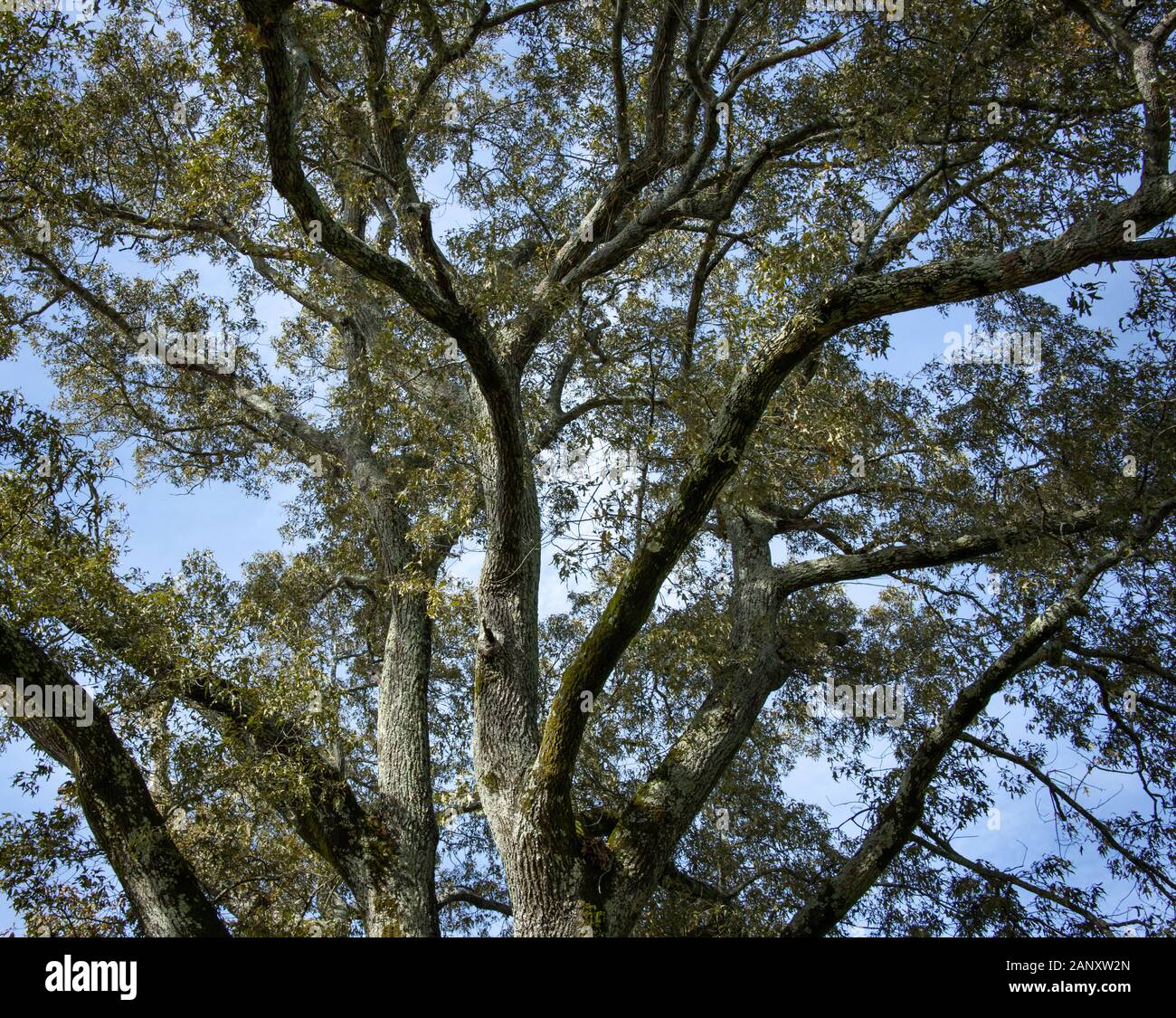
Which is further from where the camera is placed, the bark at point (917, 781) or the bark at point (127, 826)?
the bark at point (917, 781)

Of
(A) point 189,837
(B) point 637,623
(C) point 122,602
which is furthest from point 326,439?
(B) point 637,623

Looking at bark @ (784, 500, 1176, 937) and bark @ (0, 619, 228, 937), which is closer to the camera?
bark @ (0, 619, 228, 937)

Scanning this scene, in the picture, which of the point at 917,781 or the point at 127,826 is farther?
the point at 917,781

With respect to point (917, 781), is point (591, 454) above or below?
above

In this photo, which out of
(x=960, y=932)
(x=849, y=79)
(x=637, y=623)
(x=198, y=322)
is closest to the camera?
(x=637, y=623)

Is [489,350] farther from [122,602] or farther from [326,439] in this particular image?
[326,439]

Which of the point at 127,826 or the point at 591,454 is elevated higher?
the point at 591,454

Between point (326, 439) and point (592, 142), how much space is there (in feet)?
14.0

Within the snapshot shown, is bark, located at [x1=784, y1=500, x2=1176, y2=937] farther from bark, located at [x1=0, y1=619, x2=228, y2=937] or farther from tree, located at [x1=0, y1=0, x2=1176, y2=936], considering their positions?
bark, located at [x1=0, y1=619, x2=228, y2=937]

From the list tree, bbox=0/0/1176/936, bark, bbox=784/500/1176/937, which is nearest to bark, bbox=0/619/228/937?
tree, bbox=0/0/1176/936

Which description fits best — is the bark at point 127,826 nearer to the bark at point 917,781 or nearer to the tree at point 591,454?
the tree at point 591,454

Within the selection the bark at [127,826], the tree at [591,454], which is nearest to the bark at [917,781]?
the tree at [591,454]

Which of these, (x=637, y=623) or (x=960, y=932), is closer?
(x=637, y=623)

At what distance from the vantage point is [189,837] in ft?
28.7
